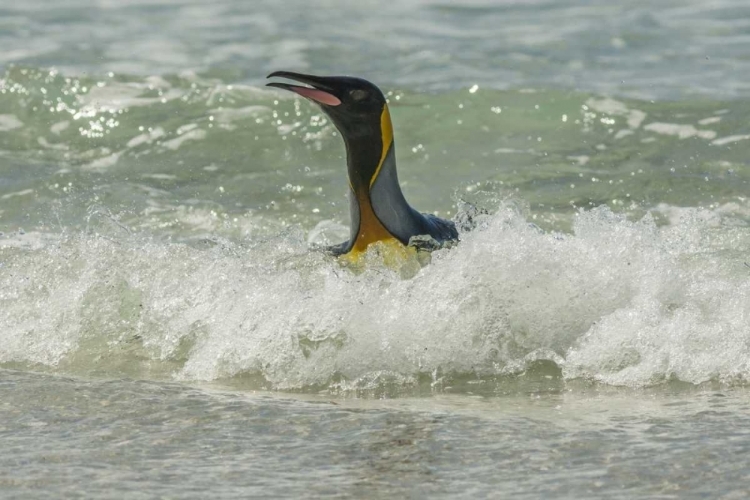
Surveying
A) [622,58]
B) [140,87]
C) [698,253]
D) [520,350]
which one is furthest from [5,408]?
[622,58]

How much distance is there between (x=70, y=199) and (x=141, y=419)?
5.37 meters

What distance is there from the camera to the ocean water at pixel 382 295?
12.1ft

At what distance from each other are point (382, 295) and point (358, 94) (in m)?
1.02

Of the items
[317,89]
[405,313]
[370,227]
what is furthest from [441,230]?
[405,313]

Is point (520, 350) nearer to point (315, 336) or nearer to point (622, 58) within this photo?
point (315, 336)

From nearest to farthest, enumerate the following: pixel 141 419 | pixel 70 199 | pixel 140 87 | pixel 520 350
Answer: pixel 141 419
pixel 520 350
pixel 70 199
pixel 140 87

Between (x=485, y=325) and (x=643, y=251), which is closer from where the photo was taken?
(x=485, y=325)

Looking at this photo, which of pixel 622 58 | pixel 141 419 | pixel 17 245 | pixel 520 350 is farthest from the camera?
pixel 622 58

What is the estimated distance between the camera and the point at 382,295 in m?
5.26

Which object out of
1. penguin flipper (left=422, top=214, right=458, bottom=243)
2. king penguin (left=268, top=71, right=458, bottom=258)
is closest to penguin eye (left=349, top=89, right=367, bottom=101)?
king penguin (left=268, top=71, right=458, bottom=258)

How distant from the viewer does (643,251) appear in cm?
547

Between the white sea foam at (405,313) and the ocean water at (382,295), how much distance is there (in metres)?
0.01

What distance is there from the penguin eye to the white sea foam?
2.56 ft

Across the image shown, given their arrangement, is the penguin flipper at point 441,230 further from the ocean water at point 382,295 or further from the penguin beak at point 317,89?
the penguin beak at point 317,89
